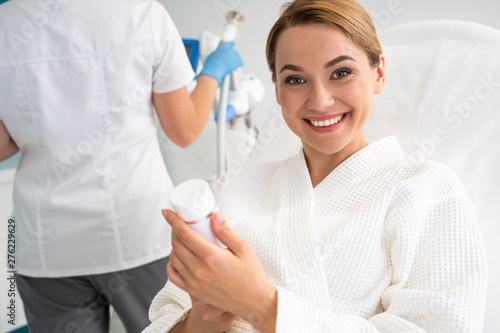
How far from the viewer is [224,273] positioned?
2.18 ft

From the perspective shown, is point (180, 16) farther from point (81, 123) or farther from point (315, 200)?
point (315, 200)

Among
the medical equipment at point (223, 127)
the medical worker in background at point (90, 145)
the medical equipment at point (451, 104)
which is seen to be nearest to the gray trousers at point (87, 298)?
the medical worker in background at point (90, 145)

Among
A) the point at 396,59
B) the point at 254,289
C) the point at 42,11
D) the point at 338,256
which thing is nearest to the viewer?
the point at 254,289

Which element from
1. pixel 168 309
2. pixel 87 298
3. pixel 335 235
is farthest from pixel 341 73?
pixel 87 298

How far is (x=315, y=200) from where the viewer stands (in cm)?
92

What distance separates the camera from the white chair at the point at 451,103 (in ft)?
3.47

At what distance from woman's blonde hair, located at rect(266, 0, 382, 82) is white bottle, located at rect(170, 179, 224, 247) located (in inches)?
17.0

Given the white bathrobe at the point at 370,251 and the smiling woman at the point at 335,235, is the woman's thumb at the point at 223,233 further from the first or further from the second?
the white bathrobe at the point at 370,251

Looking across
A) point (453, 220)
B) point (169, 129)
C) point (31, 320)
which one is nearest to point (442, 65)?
point (453, 220)

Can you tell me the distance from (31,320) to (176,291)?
578 millimetres

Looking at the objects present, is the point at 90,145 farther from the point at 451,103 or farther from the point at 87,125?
the point at 451,103

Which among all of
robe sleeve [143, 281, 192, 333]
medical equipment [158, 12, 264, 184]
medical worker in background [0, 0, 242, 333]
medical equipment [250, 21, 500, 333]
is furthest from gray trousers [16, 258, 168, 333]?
medical equipment [250, 21, 500, 333]

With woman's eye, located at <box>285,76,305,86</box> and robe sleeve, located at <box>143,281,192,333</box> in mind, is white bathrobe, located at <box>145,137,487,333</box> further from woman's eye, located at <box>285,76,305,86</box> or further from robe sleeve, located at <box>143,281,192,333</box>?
woman's eye, located at <box>285,76,305,86</box>

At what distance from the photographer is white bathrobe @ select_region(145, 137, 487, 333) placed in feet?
2.32
